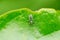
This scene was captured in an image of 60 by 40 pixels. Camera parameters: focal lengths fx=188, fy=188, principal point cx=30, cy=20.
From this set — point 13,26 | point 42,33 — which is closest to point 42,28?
point 42,33

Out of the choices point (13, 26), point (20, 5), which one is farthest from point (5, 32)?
point (20, 5)

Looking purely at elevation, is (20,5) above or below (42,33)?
above

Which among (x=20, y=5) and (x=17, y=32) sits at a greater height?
(x=20, y=5)

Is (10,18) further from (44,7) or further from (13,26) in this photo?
(44,7)

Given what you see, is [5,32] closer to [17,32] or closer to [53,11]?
[17,32]

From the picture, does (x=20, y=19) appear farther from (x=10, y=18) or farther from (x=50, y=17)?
(x=50, y=17)
